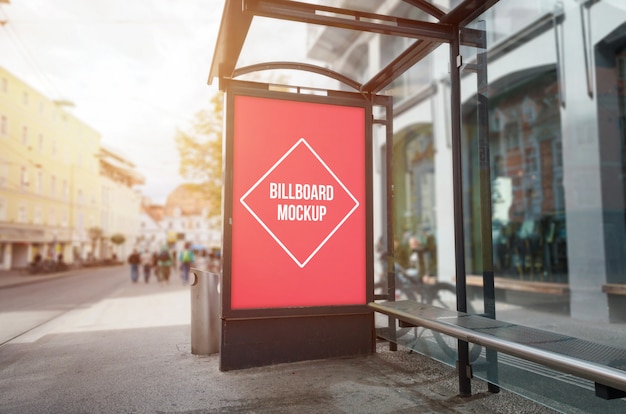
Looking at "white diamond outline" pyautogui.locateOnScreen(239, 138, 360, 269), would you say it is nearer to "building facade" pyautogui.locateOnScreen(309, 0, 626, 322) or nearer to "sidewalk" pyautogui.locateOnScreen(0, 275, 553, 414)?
"sidewalk" pyautogui.locateOnScreen(0, 275, 553, 414)

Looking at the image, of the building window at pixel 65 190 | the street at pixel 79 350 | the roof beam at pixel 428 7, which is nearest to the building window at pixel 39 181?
the building window at pixel 65 190

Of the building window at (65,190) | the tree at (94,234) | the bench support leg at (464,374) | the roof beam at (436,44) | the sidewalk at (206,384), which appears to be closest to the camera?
the sidewalk at (206,384)

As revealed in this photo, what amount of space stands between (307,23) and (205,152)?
59.0ft

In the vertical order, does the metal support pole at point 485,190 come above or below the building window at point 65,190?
below

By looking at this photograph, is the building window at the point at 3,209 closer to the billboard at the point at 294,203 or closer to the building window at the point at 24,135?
the building window at the point at 24,135

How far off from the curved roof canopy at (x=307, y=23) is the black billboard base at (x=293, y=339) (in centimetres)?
270

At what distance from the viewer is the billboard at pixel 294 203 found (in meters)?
5.14

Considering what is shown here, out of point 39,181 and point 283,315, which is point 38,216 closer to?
point 39,181

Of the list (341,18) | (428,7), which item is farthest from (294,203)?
(428,7)

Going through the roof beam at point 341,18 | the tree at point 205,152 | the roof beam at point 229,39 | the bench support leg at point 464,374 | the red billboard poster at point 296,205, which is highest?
the tree at point 205,152

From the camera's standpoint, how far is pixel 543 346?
3031mm

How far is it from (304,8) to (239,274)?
271 cm

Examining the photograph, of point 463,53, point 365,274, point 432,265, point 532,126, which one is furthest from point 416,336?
point 432,265

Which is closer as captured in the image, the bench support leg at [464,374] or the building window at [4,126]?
the bench support leg at [464,374]
